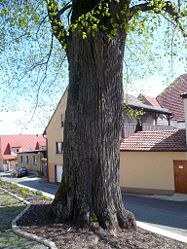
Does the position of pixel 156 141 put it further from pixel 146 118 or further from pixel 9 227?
pixel 9 227

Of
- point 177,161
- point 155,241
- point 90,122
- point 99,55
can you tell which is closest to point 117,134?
point 90,122

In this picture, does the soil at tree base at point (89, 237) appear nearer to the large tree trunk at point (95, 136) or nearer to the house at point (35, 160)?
the large tree trunk at point (95, 136)

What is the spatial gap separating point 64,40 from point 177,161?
15.5 m

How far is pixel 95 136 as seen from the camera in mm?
6574

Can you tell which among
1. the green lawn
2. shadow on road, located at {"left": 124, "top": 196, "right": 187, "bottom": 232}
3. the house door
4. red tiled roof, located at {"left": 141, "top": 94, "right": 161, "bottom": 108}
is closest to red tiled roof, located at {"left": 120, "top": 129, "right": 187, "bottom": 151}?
the house door

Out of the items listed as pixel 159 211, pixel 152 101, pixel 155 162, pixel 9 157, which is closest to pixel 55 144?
pixel 152 101

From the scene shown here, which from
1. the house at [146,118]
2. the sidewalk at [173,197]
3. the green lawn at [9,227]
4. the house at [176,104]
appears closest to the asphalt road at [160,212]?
the sidewalk at [173,197]

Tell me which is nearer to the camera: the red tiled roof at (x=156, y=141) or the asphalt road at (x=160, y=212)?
the asphalt road at (x=160, y=212)

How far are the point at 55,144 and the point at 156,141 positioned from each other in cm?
1458

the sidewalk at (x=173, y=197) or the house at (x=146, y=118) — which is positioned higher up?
the house at (x=146, y=118)

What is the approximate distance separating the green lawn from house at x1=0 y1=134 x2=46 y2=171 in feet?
165

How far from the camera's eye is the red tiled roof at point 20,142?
60.4 metres

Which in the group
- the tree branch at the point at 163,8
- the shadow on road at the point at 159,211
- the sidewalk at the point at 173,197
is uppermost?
the tree branch at the point at 163,8

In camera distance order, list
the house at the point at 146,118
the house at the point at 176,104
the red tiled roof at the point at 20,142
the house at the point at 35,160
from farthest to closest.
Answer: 1. the red tiled roof at the point at 20,142
2. the house at the point at 35,160
3. the house at the point at 176,104
4. the house at the point at 146,118
